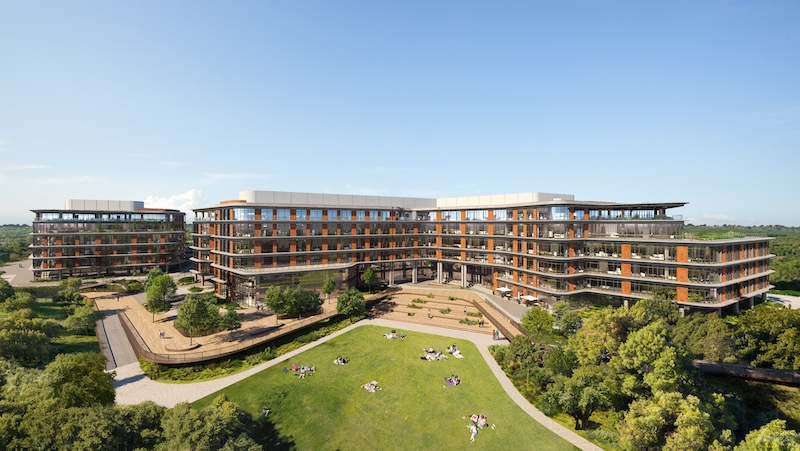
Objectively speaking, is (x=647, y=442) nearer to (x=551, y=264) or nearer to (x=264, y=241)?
(x=551, y=264)

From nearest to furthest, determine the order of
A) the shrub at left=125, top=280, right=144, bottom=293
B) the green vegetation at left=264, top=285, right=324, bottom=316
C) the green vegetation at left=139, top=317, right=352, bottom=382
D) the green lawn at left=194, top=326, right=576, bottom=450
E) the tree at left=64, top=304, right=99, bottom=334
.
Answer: the green lawn at left=194, top=326, right=576, bottom=450
the green vegetation at left=139, top=317, right=352, bottom=382
the tree at left=64, top=304, right=99, bottom=334
the green vegetation at left=264, top=285, right=324, bottom=316
the shrub at left=125, top=280, right=144, bottom=293

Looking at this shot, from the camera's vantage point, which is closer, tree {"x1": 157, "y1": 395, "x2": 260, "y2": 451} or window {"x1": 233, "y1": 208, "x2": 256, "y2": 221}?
tree {"x1": 157, "y1": 395, "x2": 260, "y2": 451}

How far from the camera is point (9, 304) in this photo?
43.5m

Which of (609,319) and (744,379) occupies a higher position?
(609,319)

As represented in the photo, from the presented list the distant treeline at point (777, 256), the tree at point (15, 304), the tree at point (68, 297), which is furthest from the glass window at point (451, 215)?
the tree at point (68, 297)

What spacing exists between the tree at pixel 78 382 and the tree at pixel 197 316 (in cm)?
1347

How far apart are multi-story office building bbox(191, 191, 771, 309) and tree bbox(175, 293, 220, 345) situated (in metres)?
Result: 14.4

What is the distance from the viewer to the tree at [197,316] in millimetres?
41781

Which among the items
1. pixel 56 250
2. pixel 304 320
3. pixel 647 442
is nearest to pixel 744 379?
pixel 647 442

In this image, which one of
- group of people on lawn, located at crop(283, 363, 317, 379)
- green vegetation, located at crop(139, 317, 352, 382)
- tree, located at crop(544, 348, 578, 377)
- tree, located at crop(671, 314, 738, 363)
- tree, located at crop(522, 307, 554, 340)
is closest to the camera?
tree, located at crop(544, 348, 578, 377)

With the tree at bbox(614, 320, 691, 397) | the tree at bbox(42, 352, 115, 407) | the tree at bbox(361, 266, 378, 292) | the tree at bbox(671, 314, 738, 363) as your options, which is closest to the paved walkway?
the tree at bbox(42, 352, 115, 407)

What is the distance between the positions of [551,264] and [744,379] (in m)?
25.5

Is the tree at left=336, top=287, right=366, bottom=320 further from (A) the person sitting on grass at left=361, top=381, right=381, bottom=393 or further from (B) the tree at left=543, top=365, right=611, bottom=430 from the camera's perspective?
(B) the tree at left=543, top=365, right=611, bottom=430

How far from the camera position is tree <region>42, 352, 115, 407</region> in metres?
24.5
